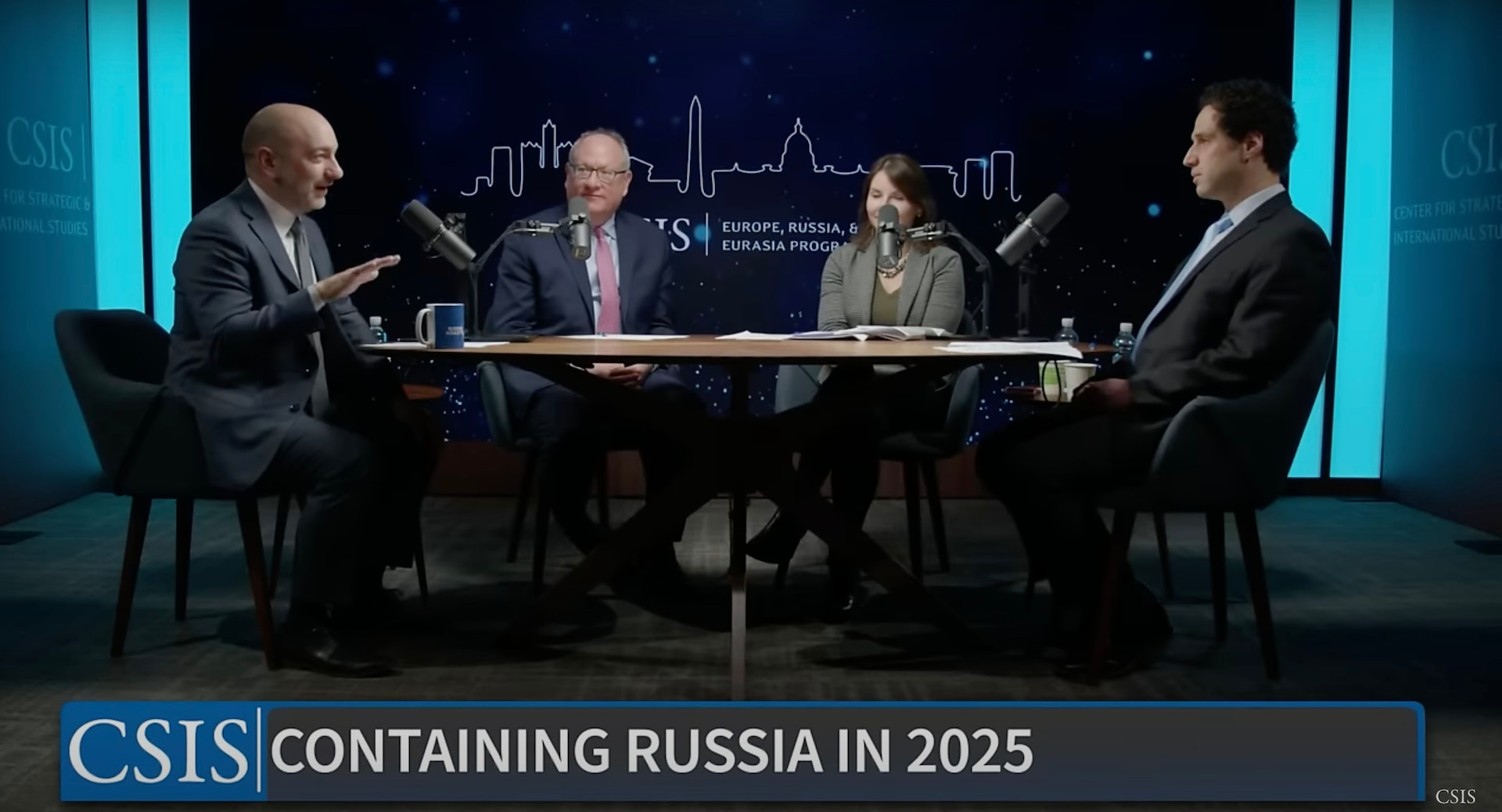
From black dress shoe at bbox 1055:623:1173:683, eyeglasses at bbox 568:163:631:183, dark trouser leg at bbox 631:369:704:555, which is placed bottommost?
black dress shoe at bbox 1055:623:1173:683

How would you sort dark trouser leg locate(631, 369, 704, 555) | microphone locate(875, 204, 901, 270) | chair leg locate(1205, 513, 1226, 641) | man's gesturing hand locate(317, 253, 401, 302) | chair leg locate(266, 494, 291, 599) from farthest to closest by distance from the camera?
dark trouser leg locate(631, 369, 704, 555), chair leg locate(266, 494, 291, 599), microphone locate(875, 204, 901, 270), chair leg locate(1205, 513, 1226, 641), man's gesturing hand locate(317, 253, 401, 302)

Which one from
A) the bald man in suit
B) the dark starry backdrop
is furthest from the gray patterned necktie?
the dark starry backdrop

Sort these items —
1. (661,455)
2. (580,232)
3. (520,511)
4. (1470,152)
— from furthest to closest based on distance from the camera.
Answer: (1470,152) → (520,511) → (661,455) → (580,232)

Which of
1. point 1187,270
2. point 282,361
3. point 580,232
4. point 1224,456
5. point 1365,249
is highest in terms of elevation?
point 1365,249

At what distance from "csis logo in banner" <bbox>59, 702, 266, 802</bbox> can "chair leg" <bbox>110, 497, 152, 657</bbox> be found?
1087 millimetres

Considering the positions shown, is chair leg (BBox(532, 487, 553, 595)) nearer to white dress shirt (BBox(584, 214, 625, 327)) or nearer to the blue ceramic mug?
white dress shirt (BBox(584, 214, 625, 327))

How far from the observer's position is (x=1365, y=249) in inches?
239

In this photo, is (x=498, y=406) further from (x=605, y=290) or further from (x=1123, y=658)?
(x=1123, y=658)

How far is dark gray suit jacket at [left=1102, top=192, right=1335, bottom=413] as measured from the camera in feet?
9.57

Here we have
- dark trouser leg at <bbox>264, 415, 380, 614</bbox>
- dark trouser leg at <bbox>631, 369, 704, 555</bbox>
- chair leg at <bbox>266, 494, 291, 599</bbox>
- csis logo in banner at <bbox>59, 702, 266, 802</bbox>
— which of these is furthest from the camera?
dark trouser leg at <bbox>631, 369, 704, 555</bbox>

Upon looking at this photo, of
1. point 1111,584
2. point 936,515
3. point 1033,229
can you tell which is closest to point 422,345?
point 1033,229

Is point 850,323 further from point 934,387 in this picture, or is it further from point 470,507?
point 470,507

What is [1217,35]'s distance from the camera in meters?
5.98

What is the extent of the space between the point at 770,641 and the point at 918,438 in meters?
0.90
